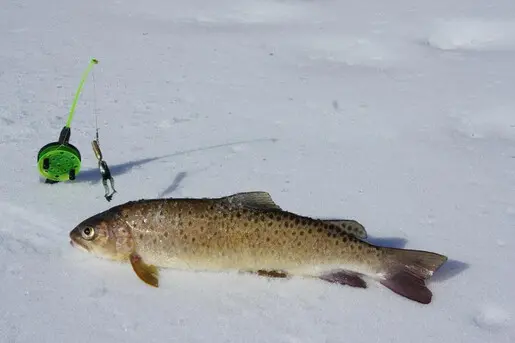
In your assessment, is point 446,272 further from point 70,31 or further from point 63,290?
point 70,31

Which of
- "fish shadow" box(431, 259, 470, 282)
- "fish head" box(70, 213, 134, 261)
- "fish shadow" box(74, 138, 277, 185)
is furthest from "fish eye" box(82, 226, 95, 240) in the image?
"fish shadow" box(431, 259, 470, 282)

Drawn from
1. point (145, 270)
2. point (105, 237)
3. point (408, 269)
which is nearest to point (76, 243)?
point (105, 237)

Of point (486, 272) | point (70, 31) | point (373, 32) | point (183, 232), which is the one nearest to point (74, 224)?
point (183, 232)

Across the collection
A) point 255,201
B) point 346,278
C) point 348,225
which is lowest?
point 346,278

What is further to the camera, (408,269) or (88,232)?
(88,232)

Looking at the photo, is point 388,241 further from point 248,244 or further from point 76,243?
point 76,243

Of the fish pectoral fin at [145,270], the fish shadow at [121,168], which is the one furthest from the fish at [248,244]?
the fish shadow at [121,168]
